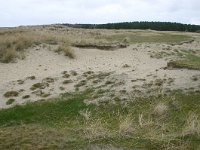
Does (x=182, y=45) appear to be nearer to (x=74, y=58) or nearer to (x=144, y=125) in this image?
(x=74, y=58)

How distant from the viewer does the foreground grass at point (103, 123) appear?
36.2 feet

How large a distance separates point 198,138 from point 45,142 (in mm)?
3778

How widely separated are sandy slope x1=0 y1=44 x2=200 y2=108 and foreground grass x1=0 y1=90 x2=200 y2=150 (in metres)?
1.55

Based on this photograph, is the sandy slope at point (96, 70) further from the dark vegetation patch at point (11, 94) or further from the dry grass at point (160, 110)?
the dry grass at point (160, 110)

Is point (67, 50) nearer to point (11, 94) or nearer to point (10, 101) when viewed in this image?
point (11, 94)

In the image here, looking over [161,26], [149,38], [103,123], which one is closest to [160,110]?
[103,123]

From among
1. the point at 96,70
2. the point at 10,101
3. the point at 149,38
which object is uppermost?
the point at 96,70

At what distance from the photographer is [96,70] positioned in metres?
26.7

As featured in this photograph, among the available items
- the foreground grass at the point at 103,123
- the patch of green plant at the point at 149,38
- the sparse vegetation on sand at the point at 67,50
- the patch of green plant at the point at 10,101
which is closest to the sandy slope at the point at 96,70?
the patch of green plant at the point at 10,101

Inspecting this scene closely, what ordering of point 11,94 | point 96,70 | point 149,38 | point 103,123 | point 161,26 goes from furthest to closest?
point 161,26 → point 149,38 → point 96,70 → point 11,94 → point 103,123

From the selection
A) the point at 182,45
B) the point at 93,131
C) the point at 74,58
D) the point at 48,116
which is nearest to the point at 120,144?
the point at 93,131

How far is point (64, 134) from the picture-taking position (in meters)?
11.8

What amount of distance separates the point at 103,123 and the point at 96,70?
1198 centimetres

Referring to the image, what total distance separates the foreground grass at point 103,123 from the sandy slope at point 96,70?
155cm
